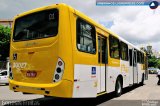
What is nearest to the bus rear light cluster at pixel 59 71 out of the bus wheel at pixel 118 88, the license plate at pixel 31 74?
the license plate at pixel 31 74

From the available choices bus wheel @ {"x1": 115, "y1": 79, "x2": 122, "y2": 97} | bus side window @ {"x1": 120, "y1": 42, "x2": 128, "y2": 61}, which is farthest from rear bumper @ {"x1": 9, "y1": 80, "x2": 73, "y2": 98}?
bus side window @ {"x1": 120, "y1": 42, "x2": 128, "y2": 61}

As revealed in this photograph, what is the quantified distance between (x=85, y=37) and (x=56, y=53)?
4.81 ft

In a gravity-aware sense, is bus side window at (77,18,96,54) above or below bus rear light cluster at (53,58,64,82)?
above

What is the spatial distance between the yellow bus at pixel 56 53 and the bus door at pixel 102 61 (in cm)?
4

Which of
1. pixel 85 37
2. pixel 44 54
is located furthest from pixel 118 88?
pixel 44 54

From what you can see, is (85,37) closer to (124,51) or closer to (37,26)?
(37,26)

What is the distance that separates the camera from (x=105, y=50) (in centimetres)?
1245

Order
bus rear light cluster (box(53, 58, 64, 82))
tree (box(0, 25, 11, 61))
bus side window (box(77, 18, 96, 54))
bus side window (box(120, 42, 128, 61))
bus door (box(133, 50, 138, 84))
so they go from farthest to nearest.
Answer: tree (box(0, 25, 11, 61))
bus door (box(133, 50, 138, 84))
bus side window (box(120, 42, 128, 61))
bus side window (box(77, 18, 96, 54))
bus rear light cluster (box(53, 58, 64, 82))

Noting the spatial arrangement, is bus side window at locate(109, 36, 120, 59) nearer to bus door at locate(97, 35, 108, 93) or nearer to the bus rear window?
bus door at locate(97, 35, 108, 93)

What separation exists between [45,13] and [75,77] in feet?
7.48

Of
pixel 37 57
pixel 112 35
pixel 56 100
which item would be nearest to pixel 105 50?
pixel 112 35

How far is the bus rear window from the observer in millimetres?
9516

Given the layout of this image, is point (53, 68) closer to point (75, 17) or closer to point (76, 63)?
point (76, 63)

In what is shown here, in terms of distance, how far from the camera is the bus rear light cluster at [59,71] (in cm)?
901
